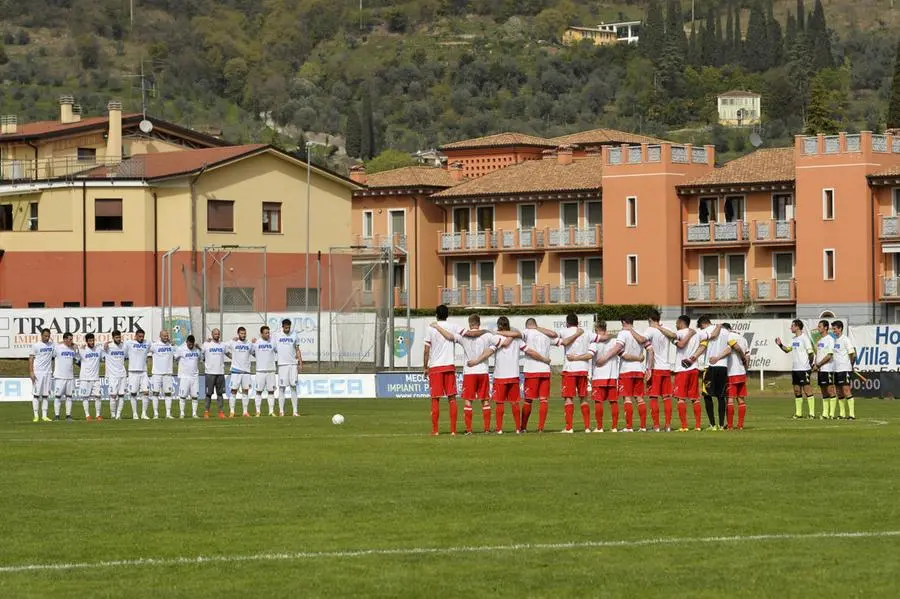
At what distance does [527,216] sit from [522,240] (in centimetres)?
178

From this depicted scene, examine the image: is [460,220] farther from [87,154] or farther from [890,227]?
[890,227]

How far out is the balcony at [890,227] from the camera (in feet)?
286

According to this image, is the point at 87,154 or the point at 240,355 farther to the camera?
the point at 87,154

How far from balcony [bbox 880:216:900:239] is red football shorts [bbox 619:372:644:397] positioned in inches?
2223

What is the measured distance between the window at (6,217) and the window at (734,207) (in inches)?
1398

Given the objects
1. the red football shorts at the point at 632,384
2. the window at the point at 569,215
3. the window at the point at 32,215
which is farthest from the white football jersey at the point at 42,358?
the window at the point at 569,215

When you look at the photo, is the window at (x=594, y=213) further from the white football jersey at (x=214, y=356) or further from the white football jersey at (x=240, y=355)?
the white football jersey at (x=214, y=356)

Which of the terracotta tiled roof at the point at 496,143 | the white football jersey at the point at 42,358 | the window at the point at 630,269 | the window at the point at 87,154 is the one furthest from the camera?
the terracotta tiled roof at the point at 496,143

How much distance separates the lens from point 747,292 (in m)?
92.1

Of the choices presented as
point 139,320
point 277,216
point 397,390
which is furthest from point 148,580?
point 277,216

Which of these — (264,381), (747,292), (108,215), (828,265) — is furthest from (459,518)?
(747,292)

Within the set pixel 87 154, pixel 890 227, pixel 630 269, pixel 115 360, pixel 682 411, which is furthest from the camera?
pixel 87 154

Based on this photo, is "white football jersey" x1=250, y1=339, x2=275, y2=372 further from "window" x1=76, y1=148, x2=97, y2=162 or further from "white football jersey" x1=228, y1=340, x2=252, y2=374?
"window" x1=76, y1=148, x2=97, y2=162

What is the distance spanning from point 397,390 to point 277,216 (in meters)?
33.2
